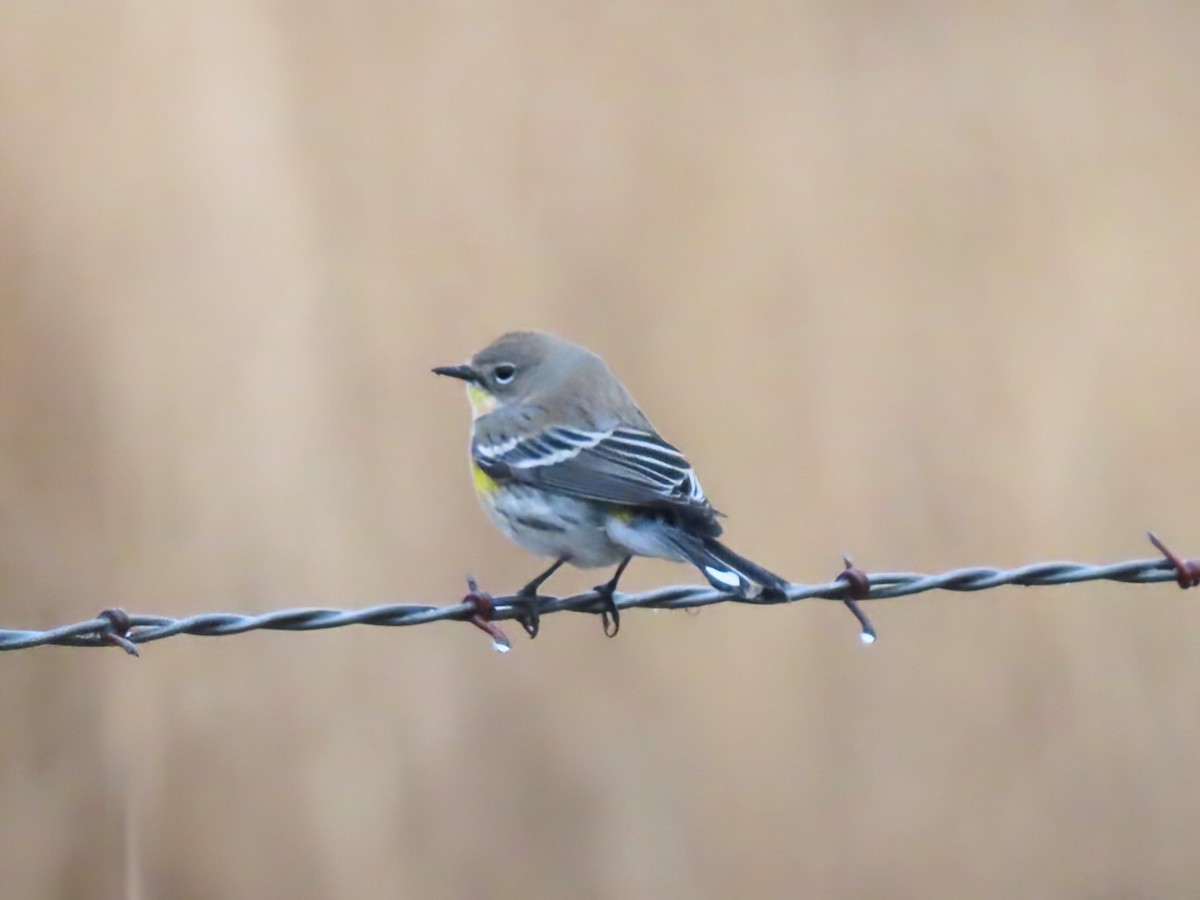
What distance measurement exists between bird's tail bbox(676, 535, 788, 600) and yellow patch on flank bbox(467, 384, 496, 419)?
4.40 ft

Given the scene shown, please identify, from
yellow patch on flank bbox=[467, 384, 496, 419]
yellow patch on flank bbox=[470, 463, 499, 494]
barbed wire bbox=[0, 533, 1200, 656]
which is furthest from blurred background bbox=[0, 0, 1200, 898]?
barbed wire bbox=[0, 533, 1200, 656]

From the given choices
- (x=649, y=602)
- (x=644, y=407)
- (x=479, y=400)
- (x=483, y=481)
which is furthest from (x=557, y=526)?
(x=644, y=407)

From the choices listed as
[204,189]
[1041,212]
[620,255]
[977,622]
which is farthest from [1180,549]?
[204,189]

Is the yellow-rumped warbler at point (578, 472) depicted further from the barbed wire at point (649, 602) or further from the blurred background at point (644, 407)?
the blurred background at point (644, 407)

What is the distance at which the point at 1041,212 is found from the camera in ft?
20.6

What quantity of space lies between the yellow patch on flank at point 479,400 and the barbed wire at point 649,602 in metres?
1.36

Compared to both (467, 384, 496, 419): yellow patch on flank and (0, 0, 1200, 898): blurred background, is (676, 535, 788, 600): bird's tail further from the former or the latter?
(0, 0, 1200, 898): blurred background

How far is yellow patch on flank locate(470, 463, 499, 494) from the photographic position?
14.8ft

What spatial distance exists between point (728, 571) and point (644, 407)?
2.49 meters

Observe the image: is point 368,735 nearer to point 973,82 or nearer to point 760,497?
point 760,497

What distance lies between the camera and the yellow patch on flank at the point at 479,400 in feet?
16.2

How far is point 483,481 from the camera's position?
4.55 metres

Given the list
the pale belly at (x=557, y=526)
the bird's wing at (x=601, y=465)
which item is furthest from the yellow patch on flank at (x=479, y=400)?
the pale belly at (x=557, y=526)

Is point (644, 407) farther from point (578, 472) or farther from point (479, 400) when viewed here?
point (578, 472)
